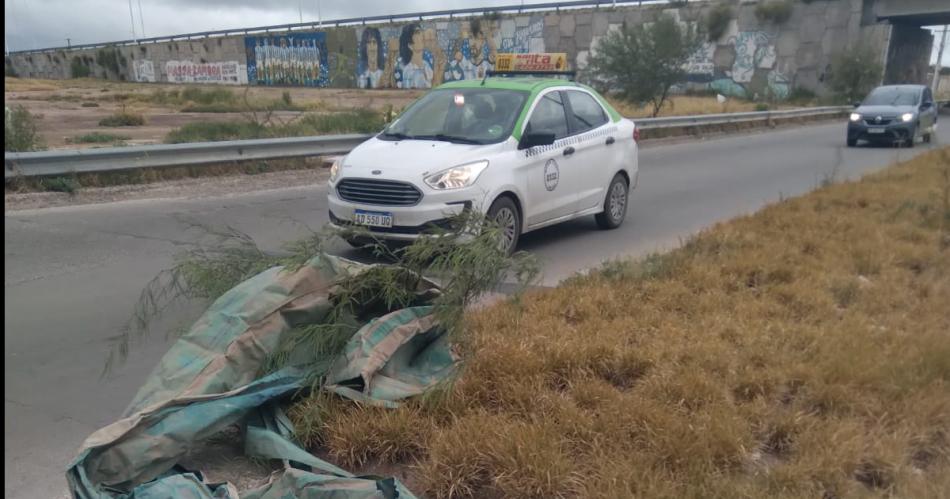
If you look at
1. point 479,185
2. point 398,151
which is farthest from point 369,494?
point 398,151

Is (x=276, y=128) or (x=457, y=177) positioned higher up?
(x=457, y=177)

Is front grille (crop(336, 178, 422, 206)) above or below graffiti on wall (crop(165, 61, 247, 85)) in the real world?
above

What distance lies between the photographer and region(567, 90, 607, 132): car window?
8.36 m

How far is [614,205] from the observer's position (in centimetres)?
923

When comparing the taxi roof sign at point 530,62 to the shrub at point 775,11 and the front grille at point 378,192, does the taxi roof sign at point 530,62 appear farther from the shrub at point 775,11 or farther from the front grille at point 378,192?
the shrub at point 775,11

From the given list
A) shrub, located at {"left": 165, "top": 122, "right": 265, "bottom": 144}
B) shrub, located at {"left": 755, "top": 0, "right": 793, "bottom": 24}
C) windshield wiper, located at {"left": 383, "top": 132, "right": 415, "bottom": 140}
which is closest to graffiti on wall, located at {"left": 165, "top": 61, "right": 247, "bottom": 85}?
shrub, located at {"left": 755, "top": 0, "right": 793, "bottom": 24}

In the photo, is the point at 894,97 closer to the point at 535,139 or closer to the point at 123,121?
the point at 535,139

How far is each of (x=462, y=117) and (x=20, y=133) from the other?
7.92 metres

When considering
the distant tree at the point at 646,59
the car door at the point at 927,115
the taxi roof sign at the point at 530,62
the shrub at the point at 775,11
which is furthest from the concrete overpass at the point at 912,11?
the taxi roof sign at the point at 530,62

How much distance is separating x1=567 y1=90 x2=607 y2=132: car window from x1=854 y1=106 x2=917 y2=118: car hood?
15.0m

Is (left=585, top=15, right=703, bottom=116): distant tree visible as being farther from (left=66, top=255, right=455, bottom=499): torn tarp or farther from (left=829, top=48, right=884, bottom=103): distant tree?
(left=66, top=255, right=455, bottom=499): torn tarp

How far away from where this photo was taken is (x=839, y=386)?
3.81 meters

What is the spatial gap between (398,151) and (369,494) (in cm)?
466

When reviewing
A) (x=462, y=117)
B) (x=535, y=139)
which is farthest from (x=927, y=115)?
(x=462, y=117)
